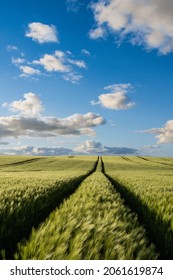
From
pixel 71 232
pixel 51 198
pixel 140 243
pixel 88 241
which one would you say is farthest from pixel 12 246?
pixel 51 198

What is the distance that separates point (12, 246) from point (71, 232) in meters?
1.94

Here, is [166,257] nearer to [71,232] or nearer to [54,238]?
[71,232]

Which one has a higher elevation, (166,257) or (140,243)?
(140,243)
